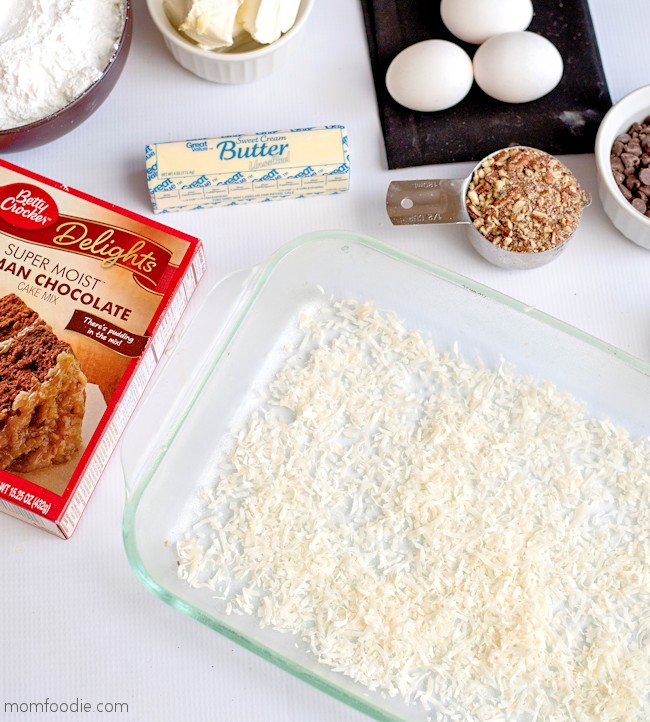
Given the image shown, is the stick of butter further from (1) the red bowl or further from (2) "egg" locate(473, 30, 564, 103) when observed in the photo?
(2) "egg" locate(473, 30, 564, 103)

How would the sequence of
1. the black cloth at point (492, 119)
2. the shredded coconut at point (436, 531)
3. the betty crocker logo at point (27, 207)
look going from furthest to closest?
the black cloth at point (492, 119)
the betty crocker logo at point (27, 207)
the shredded coconut at point (436, 531)

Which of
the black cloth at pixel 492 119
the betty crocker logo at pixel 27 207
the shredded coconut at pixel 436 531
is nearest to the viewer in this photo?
the shredded coconut at pixel 436 531

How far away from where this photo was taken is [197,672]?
3.53ft

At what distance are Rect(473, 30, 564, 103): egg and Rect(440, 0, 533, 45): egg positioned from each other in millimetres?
17

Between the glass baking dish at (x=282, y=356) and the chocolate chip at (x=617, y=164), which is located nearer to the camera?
the glass baking dish at (x=282, y=356)

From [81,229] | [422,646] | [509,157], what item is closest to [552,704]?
[422,646]

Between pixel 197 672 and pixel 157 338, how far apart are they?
0.41m

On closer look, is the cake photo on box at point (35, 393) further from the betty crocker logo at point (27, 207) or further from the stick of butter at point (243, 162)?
the stick of butter at point (243, 162)

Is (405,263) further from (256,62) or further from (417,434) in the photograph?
(256,62)

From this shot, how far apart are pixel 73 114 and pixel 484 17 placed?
1.84ft

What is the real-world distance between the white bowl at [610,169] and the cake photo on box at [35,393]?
71 cm

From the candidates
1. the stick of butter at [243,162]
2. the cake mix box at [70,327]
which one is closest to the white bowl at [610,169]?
the stick of butter at [243,162]

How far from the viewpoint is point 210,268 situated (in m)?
1.21

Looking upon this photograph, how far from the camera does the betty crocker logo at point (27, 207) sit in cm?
113
